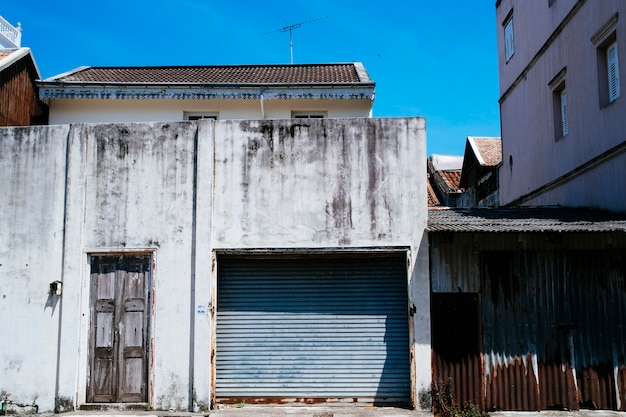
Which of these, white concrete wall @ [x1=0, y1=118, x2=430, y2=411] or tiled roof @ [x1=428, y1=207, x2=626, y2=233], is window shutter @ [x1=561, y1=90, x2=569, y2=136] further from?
white concrete wall @ [x1=0, y1=118, x2=430, y2=411]

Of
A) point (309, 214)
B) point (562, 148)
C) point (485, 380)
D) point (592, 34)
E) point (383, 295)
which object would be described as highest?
point (592, 34)

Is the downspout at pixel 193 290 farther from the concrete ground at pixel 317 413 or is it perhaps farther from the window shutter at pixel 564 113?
the window shutter at pixel 564 113

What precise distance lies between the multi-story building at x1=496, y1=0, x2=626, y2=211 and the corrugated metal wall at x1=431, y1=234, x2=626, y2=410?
1.61 meters

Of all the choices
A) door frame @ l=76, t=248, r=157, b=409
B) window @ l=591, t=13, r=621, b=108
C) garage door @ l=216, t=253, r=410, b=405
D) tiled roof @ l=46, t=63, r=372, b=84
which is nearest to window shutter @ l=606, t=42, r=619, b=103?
window @ l=591, t=13, r=621, b=108

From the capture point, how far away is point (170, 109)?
49.4ft

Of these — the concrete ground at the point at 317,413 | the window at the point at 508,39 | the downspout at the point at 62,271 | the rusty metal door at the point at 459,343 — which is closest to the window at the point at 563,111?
the window at the point at 508,39

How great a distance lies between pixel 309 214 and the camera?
10609 mm

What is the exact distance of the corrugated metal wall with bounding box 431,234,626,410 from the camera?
1012 centimetres

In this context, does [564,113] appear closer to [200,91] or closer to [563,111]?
[563,111]

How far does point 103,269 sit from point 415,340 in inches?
217

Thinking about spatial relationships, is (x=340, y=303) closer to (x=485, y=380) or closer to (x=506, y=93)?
(x=485, y=380)

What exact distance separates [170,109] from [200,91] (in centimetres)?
100

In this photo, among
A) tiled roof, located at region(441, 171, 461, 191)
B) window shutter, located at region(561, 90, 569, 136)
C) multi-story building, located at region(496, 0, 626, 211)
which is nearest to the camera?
multi-story building, located at region(496, 0, 626, 211)

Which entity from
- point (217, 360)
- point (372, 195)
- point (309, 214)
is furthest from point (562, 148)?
point (217, 360)
